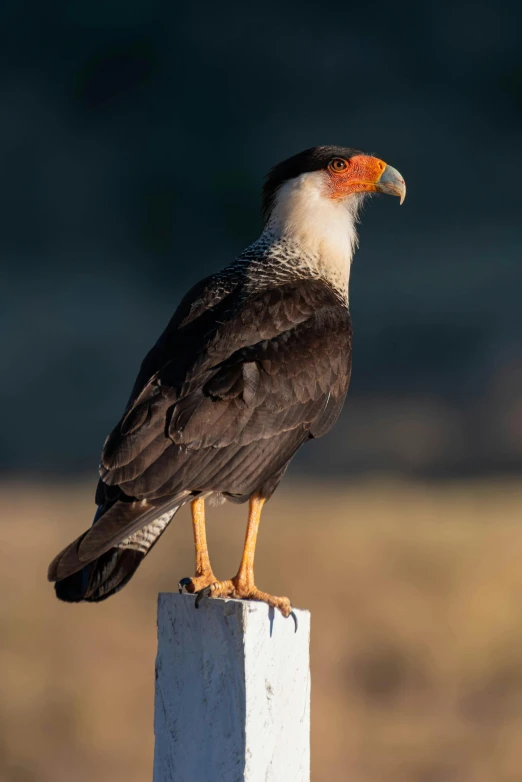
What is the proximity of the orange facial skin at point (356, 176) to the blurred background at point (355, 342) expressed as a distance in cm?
278

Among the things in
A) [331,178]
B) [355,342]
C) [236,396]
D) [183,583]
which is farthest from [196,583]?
[355,342]

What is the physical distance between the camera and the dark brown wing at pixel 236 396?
3.19 metres

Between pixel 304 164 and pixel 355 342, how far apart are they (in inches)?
400

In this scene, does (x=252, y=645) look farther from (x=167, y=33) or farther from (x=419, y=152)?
(x=167, y=33)

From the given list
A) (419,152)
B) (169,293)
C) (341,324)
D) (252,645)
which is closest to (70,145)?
(169,293)

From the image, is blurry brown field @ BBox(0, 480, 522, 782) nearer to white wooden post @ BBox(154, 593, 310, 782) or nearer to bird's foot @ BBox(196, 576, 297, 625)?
bird's foot @ BBox(196, 576, 297, 625)

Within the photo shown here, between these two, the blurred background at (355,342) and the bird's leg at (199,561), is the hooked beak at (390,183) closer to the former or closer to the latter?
the bird's leg at (199,561)

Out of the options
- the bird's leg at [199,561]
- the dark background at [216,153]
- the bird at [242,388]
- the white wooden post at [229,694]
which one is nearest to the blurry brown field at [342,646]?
the bird's leg at [199,561]

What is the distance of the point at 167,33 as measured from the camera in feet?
56.8

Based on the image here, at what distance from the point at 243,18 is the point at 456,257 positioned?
179 inches

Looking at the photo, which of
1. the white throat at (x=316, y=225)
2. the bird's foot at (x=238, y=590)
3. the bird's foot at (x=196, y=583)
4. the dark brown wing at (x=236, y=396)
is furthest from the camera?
the white throat at (x=316, y=225)

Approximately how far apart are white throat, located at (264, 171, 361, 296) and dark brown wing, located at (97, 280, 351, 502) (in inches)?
8.0

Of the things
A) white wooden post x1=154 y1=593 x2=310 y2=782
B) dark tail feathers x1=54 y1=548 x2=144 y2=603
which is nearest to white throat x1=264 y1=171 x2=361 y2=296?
dark tail feathers x1=54 y1=548 x2=144 y2=603

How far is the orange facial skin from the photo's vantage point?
13.9 ft
